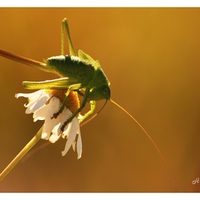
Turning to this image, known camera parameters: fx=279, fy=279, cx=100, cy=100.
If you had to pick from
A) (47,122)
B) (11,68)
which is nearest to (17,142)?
(11,68)

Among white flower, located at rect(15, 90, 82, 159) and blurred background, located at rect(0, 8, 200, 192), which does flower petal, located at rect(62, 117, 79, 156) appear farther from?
blurred background, located at rect(0, 8, 200, 192)

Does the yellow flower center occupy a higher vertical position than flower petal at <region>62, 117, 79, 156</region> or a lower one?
higher

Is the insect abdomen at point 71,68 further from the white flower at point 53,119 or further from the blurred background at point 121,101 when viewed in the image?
the blurred background at point 121,101

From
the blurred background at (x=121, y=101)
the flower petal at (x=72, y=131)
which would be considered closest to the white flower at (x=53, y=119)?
the flower petal at (x=72, y=131)

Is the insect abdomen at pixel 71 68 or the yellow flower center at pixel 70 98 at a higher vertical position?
the insect abdomen at pixel 71 68

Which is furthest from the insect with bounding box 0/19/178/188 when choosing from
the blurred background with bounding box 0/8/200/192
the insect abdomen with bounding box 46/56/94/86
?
the blurred background with bounding box 0/8/200/192

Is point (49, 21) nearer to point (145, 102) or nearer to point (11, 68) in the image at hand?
point (11, 68)
